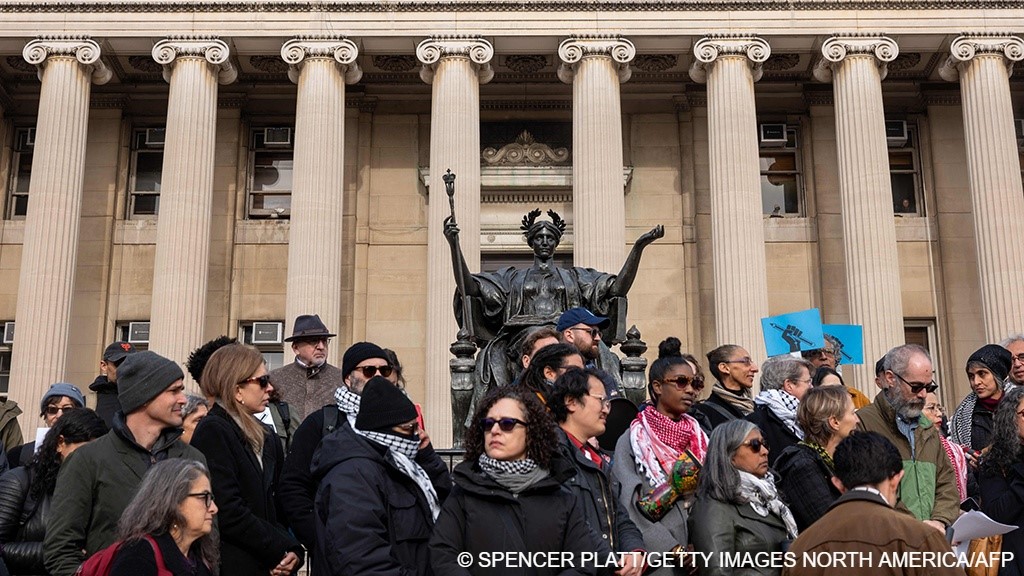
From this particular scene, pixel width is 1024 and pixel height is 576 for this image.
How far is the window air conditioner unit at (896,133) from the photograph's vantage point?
26297mm

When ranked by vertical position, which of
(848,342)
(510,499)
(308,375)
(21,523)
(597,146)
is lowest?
(21,523)

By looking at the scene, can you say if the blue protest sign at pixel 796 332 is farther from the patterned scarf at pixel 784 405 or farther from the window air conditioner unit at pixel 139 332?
the window air conditioner unit at pixel 139 332

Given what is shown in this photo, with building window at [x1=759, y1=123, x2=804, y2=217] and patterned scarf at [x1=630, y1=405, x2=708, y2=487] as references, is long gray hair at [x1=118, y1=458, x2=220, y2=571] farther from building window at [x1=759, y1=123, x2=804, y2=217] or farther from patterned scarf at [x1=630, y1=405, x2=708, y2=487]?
building window at [x1=759, y1=123, x2=804, y2=217]

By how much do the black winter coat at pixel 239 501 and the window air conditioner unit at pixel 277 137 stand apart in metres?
20.5

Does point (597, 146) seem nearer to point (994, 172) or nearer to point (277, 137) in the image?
point (994, 172)

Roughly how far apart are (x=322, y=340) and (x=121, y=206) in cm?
1750

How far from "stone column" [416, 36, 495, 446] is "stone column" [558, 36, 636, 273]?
78.0 inches

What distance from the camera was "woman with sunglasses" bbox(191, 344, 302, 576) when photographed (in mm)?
6102

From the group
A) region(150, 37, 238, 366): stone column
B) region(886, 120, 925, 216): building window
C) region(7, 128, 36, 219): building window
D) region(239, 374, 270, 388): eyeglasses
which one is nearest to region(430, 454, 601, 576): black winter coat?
region(239, 374, 270, 388): eyeglasses

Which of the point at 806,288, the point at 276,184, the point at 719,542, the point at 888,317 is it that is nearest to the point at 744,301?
the point at 888,317

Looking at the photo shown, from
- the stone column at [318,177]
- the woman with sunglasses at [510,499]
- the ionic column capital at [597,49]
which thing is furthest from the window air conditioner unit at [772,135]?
the woman with sunglasses at [510,499]

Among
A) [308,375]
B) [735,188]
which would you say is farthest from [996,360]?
[735,188]

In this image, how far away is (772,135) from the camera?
86.6ft

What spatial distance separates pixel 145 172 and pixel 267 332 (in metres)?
5.26
